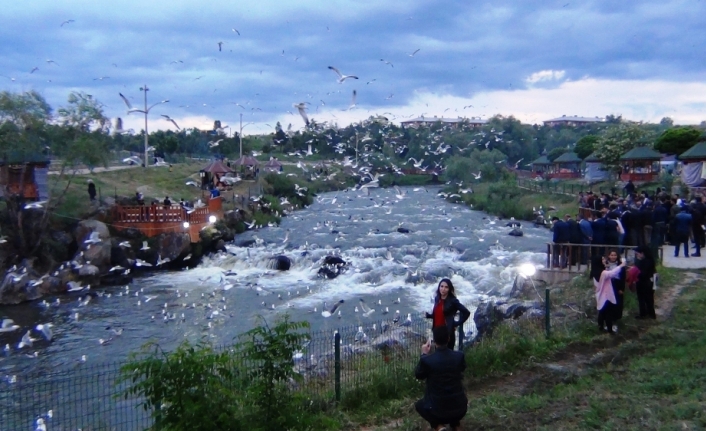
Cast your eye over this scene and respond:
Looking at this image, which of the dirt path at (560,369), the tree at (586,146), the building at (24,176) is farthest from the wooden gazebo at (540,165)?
the dirt path at (560,369)

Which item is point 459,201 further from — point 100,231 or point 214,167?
point 100,231

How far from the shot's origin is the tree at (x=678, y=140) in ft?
143

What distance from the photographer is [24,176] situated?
28.9 m

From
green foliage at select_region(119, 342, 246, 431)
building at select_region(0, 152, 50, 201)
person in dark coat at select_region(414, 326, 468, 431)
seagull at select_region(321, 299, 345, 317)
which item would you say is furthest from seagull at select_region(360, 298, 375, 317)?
building at select_region(0, 152, 50, 201)

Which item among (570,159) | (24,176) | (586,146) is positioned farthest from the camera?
(570,159)

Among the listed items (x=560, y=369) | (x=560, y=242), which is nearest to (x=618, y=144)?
(x=560, y=242)

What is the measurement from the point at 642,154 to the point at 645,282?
37477 mm

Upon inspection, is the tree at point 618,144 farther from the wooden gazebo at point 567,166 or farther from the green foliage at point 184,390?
the green foliage at point 184,390

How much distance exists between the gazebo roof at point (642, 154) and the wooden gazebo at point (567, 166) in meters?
20.2

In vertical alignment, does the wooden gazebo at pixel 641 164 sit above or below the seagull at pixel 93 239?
above

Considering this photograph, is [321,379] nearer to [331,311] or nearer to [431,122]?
[331,311]

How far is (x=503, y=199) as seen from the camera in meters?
51.5

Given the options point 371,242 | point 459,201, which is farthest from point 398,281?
point 459,201

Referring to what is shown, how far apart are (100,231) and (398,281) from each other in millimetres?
13519
